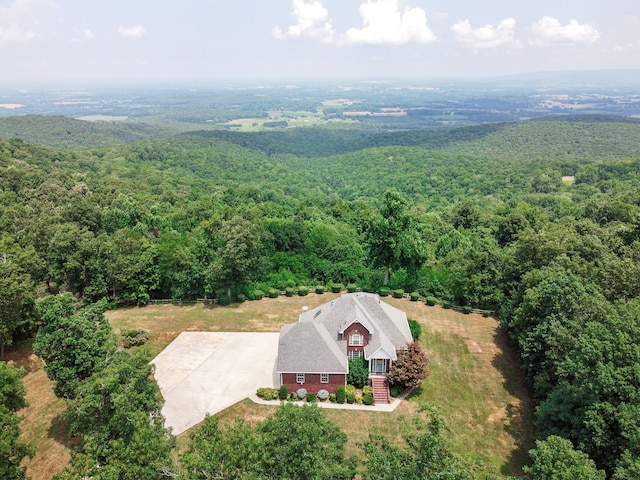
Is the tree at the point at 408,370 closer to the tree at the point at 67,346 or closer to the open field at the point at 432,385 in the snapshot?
the open field at the point at 432,385

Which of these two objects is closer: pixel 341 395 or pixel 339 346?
pixel 341 395

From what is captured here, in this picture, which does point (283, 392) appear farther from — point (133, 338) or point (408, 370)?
point (133, 338)

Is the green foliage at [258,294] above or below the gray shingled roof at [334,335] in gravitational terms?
below

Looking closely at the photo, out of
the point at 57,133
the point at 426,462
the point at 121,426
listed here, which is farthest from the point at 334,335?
the point at 57,133

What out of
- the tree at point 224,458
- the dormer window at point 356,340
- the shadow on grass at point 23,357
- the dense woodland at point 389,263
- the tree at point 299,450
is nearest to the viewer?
the tree at point 224,458

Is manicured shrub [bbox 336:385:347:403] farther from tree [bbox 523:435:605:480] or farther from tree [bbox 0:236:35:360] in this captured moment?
tree [bbox 0:236:35:360]

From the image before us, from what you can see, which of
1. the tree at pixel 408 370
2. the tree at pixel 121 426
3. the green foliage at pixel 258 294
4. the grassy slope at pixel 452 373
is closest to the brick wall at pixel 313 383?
the grassy slope at pixel 452 373

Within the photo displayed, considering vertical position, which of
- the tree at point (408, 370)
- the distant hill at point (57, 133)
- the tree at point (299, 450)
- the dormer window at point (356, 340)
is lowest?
the tree at point (408, 370)
